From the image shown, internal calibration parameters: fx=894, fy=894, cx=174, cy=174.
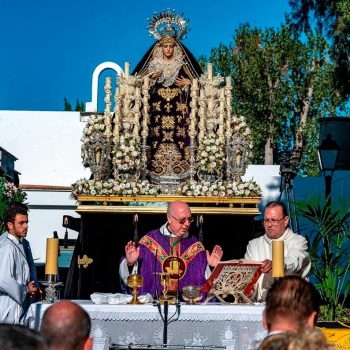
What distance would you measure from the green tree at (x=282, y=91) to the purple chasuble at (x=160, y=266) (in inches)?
1206

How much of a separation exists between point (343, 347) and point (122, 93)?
6.85m

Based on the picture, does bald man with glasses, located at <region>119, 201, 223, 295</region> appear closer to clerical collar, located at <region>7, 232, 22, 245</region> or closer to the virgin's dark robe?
clerical collar, located at <region>7, 232, 22, 245</region>

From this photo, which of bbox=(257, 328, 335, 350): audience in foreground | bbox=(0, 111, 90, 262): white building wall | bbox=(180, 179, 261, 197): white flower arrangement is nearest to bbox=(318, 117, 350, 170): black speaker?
bbox=(180, 179, 261, 197): white flower arrangement

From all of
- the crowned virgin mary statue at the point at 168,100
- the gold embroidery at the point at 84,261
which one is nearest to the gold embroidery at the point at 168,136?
the crowned virgin mary statue at the point at 168,100

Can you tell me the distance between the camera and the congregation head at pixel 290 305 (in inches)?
177

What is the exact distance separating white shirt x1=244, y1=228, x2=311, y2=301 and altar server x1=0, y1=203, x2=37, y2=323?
2362 millimetres

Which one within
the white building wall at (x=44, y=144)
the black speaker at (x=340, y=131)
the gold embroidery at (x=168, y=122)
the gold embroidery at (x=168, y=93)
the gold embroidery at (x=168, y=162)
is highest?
the white building wall at (x=44, y=144)

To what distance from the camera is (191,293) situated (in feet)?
27.8

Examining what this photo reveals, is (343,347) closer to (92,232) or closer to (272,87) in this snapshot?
(92,232)

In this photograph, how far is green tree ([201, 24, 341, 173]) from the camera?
4012cm

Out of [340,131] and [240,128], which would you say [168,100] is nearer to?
[240,128]

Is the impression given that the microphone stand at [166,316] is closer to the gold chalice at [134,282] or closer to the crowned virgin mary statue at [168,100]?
the gold chalice at [134,282]

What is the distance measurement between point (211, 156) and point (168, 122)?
1299mm

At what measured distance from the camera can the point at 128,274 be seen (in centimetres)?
915
